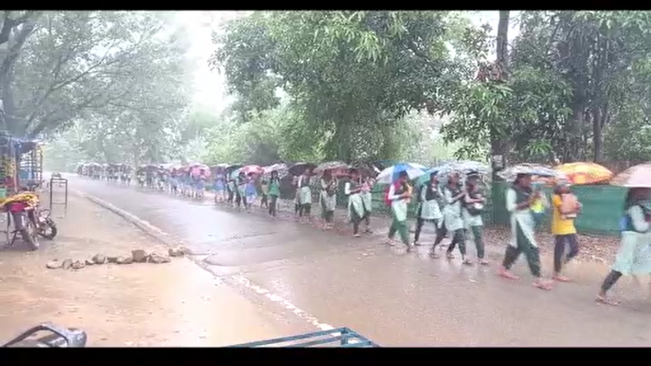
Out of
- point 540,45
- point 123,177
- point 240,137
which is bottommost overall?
point 123,177

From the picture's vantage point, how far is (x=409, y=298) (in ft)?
23.9

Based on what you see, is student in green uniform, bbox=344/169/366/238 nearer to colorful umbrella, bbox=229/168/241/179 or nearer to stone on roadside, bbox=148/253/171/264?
stone on roadside, bbox=148/253/171/264

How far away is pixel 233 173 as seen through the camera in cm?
2192

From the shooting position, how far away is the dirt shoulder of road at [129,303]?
5.73 m

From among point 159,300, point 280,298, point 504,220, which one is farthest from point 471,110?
point 159,300

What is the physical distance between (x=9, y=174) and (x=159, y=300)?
29.5ft

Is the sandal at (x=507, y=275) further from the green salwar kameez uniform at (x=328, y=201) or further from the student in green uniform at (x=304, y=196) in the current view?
the student in green uniform at (x=304, y=196)

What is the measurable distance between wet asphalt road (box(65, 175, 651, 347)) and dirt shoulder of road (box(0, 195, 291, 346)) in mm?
405

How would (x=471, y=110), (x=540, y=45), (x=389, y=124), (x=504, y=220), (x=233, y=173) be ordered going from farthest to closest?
1. (x=233, y=173)
2. (x=389, y=124)
3. (x=504, y=220)
4. (x=540, y=45)
5. (x=471, y=110)

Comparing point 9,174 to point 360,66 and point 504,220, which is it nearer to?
point 360,66

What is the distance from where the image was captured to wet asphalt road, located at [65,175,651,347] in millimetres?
5734

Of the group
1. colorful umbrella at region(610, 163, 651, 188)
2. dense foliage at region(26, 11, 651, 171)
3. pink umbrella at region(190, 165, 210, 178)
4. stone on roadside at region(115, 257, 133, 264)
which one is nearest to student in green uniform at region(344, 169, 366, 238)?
dense foliage at region(26, 11, 651, 171)

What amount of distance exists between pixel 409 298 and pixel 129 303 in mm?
3279

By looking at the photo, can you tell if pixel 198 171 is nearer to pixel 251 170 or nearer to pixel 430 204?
pixel 251 170
